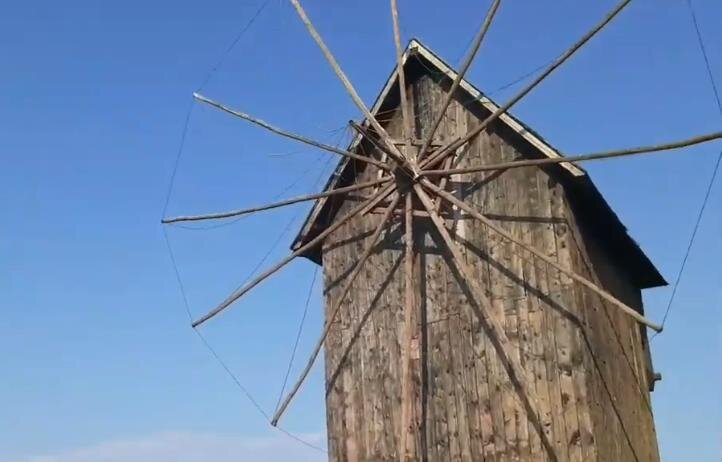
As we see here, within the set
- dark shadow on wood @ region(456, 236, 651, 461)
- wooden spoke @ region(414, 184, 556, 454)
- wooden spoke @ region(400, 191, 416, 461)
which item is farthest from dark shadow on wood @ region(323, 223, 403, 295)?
dark shadow on wood @ region(456, 236, 651, 461)

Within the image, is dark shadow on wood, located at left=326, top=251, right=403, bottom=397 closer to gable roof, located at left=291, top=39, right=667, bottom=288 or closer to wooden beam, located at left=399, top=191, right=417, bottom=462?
wooden beam, located at left=399, top=191, right=417, bottom=462

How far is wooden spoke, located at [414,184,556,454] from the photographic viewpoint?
11.0m

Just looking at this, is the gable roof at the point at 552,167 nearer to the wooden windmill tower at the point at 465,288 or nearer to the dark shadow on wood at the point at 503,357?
the wooden windmill tower at the point at 465,288

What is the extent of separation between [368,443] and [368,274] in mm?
2405

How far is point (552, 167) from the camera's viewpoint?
470 inches

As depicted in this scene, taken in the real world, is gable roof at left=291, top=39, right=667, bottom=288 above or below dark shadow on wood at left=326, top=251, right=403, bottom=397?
above

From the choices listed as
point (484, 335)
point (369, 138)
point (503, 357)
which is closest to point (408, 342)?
point (484, 335)

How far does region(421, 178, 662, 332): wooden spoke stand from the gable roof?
121 cm

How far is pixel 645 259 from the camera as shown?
1454 cm

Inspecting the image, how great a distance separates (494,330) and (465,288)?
748 mm

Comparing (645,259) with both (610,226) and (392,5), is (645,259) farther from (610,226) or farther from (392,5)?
(392,5)

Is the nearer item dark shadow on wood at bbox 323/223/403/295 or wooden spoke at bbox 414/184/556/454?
wooden spoke at bbox 414/184/556/454

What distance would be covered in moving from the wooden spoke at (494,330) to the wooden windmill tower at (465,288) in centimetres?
2

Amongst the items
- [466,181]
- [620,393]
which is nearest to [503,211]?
[466,181]
